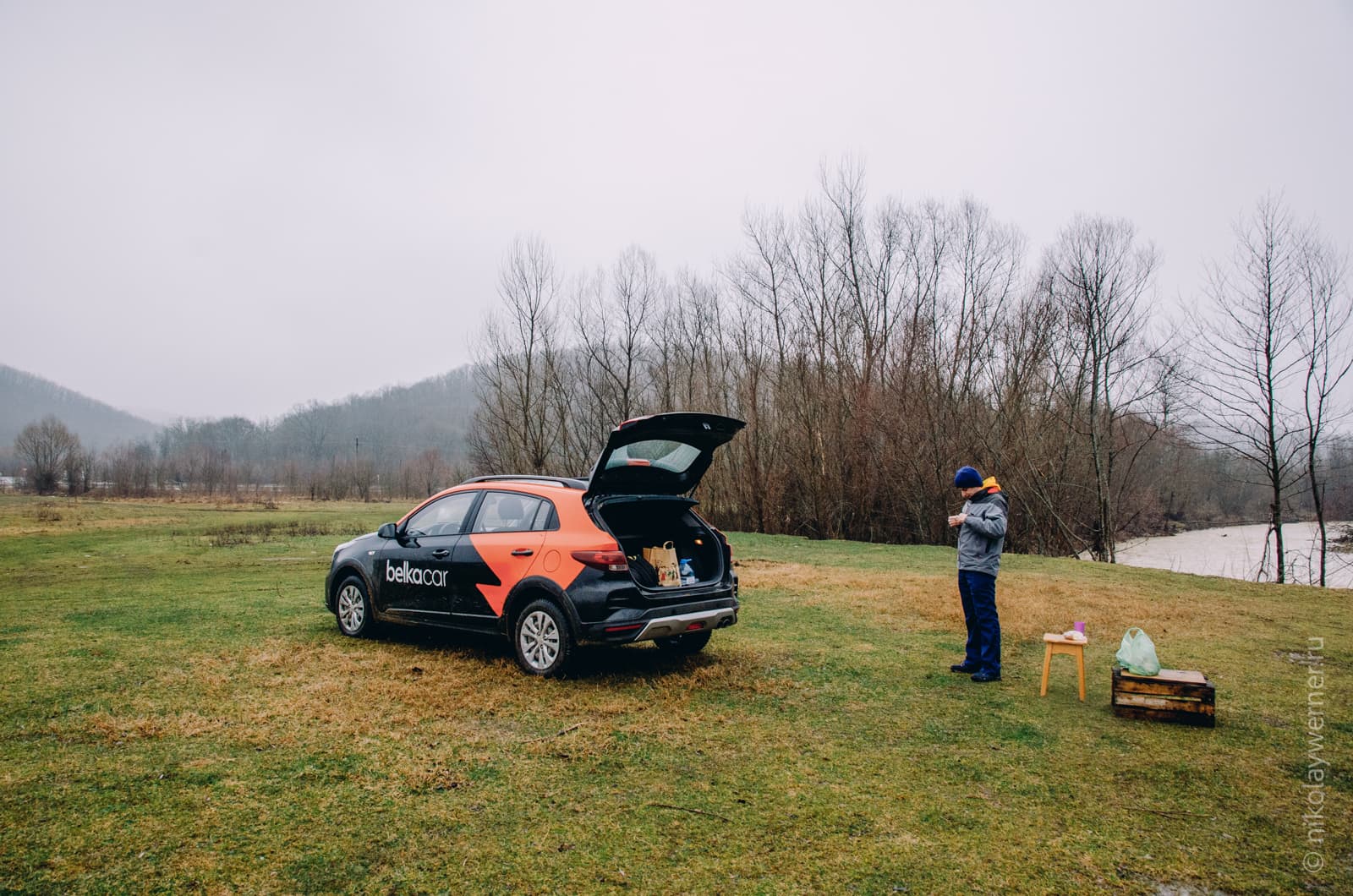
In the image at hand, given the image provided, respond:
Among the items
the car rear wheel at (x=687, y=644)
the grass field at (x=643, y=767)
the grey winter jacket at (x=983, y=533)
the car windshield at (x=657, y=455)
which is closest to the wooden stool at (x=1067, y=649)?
the grass field at (x=643, y=767)

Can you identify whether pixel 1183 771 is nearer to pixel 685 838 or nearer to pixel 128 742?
pixel 685 838

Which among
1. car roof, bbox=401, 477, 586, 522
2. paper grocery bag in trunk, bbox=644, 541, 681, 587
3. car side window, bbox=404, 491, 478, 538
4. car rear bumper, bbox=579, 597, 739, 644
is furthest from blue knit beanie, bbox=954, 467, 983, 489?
car side window, bbox=404, 491, 478, 538

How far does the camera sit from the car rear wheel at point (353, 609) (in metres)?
7.29

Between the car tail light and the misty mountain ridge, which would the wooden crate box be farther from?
the misty mountain ridge

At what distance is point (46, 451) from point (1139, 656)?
3570 inches

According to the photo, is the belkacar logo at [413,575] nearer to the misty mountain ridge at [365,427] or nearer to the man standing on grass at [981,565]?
the man standing on grass at [981,565]

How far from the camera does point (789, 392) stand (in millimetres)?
27953

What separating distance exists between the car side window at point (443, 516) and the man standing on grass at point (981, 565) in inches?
166

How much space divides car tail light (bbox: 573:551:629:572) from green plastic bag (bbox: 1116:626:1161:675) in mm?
3608

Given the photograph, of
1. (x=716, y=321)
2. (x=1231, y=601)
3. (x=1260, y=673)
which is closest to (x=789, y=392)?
(x=716, y=321)

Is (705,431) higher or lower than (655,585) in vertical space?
higher

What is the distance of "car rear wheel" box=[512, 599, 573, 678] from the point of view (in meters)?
5.67

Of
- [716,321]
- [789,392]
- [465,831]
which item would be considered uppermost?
[716,321]

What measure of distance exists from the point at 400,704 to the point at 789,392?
78.3 feet
